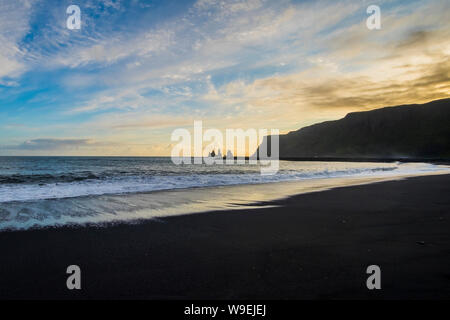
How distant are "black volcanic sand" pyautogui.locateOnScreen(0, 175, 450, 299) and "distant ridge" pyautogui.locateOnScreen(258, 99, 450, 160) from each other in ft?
396

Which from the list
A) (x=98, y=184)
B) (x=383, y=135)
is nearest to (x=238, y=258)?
(x=98, y=184)

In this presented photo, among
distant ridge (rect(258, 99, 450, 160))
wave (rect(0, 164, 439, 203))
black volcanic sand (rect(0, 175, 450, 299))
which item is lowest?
wave (rect(0, 164, 439, 203))

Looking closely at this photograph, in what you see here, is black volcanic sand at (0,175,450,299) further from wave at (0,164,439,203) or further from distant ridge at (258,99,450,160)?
distant ridge at (258,99,450,160)

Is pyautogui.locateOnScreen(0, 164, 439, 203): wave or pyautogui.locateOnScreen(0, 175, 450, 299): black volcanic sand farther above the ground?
pyautogui.locateOnScreen(0, 175, 450, 299): black volcanic sand

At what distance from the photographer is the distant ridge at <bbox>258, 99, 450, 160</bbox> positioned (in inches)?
4719

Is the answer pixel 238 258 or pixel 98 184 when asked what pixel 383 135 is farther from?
pixel 238 258

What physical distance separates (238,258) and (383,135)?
167m

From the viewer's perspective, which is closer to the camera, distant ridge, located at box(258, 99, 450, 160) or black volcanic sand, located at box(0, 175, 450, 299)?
black volcanic sand, located at box(0, 175, 450, 299)

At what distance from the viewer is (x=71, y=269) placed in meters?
3.90

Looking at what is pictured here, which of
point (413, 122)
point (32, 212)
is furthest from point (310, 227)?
point (413, 122)

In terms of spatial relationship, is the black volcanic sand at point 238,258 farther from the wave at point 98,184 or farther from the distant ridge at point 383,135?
the distant ridge at point 383,135

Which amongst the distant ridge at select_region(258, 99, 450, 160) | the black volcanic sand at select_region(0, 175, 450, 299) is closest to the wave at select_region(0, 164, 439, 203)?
the black volcanic sand at select_region(0, 175, 450, 299)
